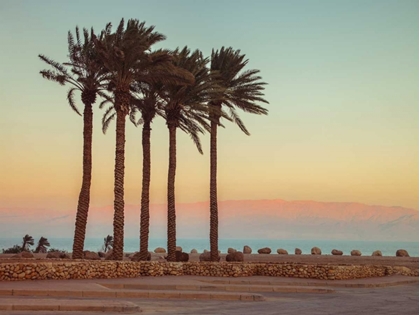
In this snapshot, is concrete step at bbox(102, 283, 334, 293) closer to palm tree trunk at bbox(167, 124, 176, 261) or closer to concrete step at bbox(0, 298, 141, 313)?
concrete step at bbox(0, 298, 141, 313)

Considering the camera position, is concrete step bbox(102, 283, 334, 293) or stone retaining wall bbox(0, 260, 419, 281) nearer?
concrete step bbox(102, 283, 334, 293)

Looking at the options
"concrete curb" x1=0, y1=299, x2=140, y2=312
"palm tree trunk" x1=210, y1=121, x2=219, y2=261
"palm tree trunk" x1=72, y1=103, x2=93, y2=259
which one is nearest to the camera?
"concrete curb" x1=0, y1=299, x2=140, y2=312

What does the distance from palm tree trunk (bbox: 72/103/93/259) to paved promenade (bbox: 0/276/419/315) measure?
660cm

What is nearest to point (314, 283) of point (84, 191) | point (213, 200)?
point (213, 200)

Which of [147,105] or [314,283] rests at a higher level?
[147,105]

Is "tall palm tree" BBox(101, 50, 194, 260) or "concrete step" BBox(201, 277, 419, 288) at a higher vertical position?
"tall palm tree" BBox(101, 50, 194, 260)

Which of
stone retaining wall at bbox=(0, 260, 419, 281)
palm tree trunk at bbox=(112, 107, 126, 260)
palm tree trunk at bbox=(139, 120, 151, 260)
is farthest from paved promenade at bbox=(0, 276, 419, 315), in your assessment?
palm tree trunk at bbox=(139, 120, 151, 260)

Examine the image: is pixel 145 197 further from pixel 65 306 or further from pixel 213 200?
pixel 65 306

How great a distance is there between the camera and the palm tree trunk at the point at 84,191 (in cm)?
3665

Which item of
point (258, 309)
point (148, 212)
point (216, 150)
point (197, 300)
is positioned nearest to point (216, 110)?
point (216, 150)

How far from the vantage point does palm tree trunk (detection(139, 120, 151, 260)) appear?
39.4 m

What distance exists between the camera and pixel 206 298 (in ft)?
77.6

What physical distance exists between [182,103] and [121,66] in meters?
5.88

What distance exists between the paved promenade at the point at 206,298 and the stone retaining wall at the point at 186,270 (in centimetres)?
107
